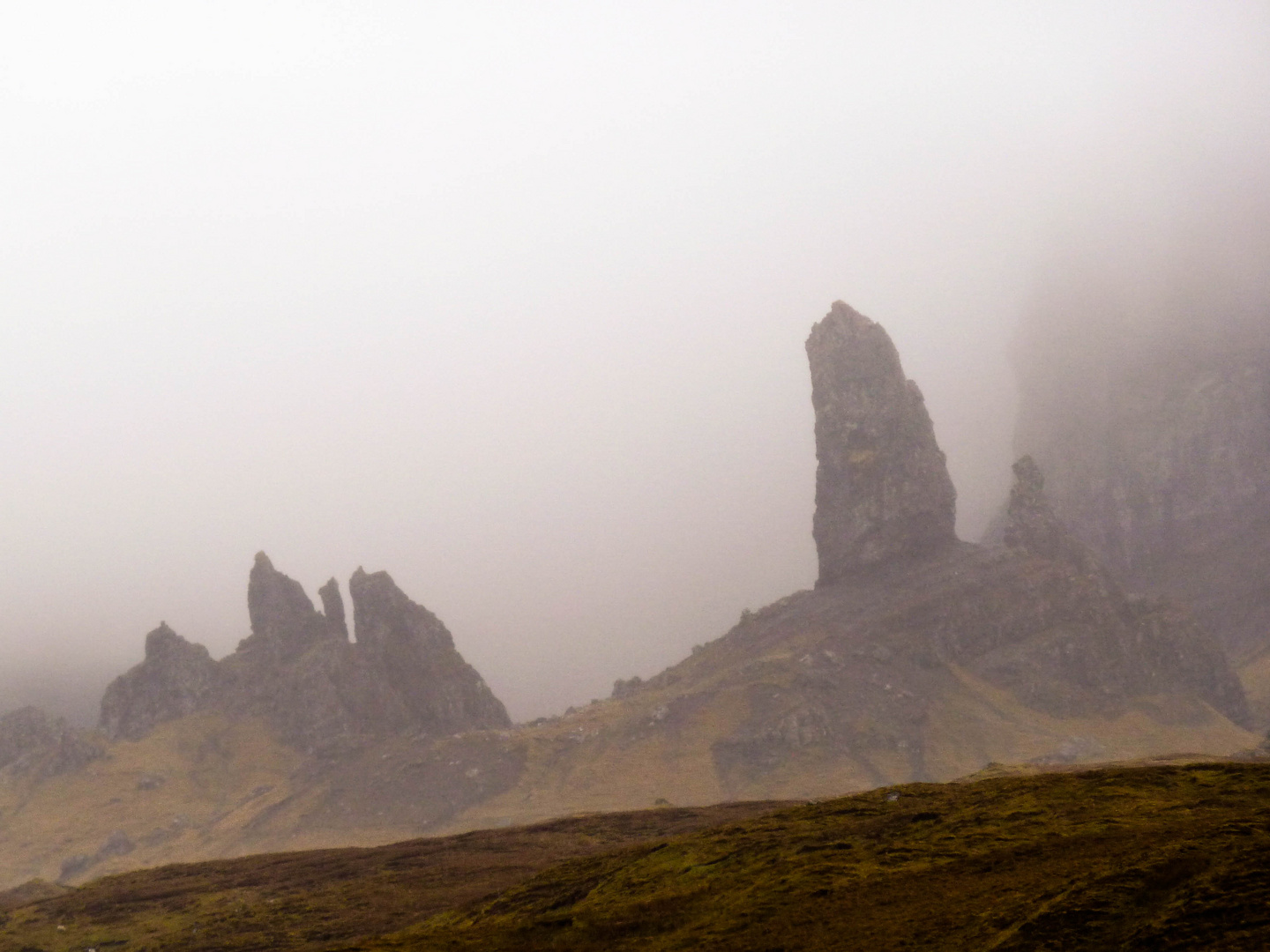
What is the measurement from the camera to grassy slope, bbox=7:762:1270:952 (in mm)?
35312

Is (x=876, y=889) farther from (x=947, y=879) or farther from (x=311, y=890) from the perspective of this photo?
(x=311, y=890)

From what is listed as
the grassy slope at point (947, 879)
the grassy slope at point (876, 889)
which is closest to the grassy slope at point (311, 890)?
the grassy slope at point (876, 889)

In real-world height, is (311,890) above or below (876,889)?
below

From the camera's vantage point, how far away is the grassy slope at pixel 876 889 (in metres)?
35.3

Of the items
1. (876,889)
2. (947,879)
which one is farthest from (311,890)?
(947,879)

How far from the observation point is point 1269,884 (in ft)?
107

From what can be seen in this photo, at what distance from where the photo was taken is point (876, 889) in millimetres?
48719

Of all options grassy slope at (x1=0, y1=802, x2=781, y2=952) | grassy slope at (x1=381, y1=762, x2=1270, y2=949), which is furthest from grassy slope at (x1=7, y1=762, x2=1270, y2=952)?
grassy slope at (x1=0, y1=802, x2=781, y2=952)

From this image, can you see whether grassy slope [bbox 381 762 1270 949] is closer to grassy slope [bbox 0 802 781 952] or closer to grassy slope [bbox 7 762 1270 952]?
grassy slope [bbox 7 762 1270 952]

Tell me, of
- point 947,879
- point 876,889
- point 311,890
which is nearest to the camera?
point 947,879

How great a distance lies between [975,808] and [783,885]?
577 inches

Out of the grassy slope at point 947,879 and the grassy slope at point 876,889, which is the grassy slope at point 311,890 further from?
the grassy slope at point 947,879

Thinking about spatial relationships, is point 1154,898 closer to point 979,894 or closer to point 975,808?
point 979,894

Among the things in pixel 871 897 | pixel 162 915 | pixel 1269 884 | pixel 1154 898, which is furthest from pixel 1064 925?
pixel 162 915
